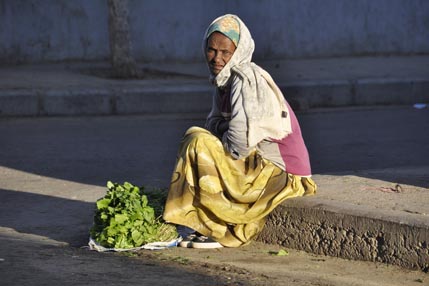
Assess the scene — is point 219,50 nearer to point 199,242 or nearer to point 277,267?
point 199,242

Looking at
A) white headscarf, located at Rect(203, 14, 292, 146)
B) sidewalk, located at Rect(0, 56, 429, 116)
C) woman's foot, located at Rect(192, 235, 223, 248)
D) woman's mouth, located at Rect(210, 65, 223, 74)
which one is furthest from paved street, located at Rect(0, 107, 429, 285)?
woman's mouth, located at Rect(210, 65, 223, 74)

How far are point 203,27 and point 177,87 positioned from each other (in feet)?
8.76

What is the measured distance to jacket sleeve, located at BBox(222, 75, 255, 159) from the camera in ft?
18.2

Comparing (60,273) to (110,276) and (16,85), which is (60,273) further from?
(16,85)

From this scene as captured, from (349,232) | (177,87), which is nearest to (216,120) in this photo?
(349,232)

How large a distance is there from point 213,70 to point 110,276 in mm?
1404

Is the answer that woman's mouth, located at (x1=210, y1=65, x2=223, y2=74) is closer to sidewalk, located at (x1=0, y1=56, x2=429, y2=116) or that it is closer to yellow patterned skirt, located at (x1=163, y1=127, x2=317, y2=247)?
yellow patterned skirt, located at (x1=163, y1=127, x2=317, y2=247)

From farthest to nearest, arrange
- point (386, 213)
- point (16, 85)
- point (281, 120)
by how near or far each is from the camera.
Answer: point (16, 85) < point (281, 120) < point (386, 213)

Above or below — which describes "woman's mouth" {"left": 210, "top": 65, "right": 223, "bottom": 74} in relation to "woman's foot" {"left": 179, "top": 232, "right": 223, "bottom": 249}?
above

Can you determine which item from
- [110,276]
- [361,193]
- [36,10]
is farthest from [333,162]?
[36,10]

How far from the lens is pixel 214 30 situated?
571cm

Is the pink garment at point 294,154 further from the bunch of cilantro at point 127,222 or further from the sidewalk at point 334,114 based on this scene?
the bunch of cilantro at point 127,222

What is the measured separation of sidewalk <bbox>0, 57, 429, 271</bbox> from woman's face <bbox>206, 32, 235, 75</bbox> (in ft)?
2.67

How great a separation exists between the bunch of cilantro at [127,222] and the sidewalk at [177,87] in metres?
5.44
